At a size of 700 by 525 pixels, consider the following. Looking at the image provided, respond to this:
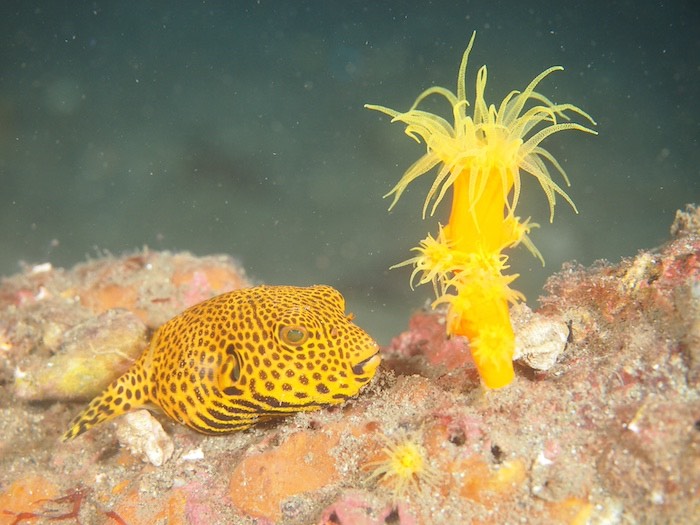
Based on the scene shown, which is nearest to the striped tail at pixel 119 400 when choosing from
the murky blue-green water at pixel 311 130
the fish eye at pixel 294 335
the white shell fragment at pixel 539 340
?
the fish eye at pixel 294 335

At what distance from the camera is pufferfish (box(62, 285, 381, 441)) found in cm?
305

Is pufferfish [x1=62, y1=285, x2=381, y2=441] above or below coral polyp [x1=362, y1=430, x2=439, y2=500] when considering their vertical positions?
above

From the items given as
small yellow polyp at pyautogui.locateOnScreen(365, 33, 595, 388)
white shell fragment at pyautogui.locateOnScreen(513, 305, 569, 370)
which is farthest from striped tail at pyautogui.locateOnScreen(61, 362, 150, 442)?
white shell fragment at pyautogui.locateOnScreen(513, 305, 569, 370)

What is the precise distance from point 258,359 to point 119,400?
1.49m

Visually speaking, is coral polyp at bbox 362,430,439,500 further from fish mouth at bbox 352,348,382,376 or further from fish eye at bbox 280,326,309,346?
fish eye at bbox 280,326,309,346

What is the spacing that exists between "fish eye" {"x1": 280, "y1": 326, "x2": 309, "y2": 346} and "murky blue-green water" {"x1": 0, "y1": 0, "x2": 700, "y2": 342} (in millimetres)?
9646

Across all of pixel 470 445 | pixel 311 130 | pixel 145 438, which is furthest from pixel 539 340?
pixel 311 130

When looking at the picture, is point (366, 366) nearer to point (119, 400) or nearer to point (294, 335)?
point (294, 335)

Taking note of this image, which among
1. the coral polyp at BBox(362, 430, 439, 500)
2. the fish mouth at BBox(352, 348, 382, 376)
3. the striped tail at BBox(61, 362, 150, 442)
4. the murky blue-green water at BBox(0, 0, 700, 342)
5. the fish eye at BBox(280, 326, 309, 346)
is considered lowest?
the coral polyp at BBox(362, 430, 439, 500)

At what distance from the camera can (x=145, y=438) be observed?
11.9 feet

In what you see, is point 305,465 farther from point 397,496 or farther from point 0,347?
point 0,347

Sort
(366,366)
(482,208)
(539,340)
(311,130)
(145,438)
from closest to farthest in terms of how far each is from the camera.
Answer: (482,208) < (539,340) < (366,366) < (145,438) < (311,130)

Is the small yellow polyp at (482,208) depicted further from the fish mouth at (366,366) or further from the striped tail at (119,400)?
the striped tail at (119,400)

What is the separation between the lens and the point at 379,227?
603 inches
